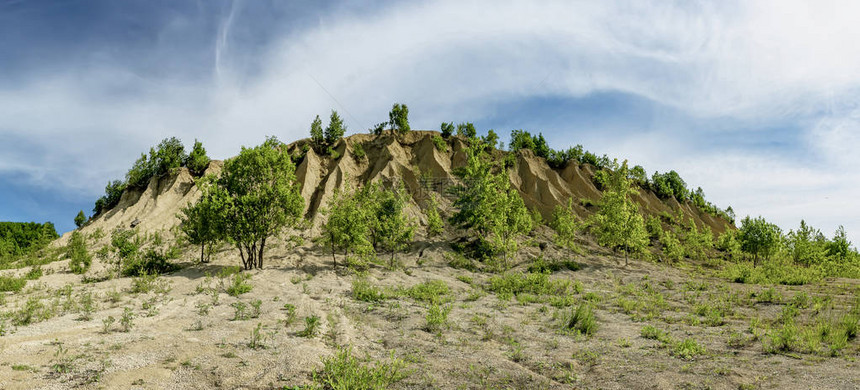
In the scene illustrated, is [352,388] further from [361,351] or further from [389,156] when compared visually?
[389,156]

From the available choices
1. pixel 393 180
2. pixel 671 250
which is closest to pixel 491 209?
pixel 393 180

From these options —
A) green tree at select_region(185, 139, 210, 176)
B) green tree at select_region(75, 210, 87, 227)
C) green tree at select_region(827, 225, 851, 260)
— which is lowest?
green tree at select_region(827, 225, 851, 260)

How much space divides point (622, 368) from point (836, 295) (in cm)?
1828

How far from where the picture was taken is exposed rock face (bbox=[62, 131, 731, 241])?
44812mm

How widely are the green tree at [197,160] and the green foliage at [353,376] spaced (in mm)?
50518

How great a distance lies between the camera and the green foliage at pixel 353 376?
752 cm

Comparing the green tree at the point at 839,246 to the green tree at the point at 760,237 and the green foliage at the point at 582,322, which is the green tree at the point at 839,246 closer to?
the green tree at the point at 760,237

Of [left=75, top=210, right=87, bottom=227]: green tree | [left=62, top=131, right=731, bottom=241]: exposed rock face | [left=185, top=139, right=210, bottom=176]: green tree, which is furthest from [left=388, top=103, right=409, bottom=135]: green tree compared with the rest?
[left=75, top=210, right=87, bottom=227]: green tree

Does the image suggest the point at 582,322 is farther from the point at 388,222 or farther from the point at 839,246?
the point at 839,246

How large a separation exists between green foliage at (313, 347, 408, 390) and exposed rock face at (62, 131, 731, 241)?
107ft

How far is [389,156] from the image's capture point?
53938 mm

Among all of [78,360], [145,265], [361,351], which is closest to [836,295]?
[361,351]

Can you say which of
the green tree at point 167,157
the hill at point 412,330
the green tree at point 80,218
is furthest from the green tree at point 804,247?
the green tree at point 80,218

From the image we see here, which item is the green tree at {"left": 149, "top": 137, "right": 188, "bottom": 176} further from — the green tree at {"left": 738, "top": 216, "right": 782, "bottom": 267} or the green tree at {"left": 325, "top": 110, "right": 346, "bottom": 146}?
the green tree at {"left": 738, "top": 216, "right": 782, "bottom": 267}
